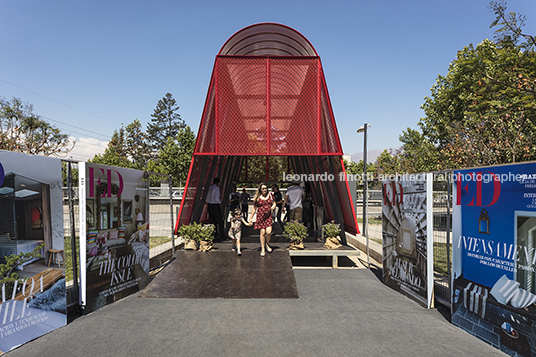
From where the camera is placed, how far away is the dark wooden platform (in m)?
5.28

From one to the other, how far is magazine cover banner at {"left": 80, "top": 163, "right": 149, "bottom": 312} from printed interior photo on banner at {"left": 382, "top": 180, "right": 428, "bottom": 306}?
4870mm

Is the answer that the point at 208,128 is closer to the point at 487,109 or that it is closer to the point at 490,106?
the point at 490,106

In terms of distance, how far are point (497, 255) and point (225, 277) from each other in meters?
4.48

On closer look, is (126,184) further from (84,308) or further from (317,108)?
(317,108)

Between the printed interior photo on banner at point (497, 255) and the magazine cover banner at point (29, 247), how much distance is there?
17.8 feet

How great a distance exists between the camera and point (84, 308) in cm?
444

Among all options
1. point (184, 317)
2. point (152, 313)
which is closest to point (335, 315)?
point (184, 317)

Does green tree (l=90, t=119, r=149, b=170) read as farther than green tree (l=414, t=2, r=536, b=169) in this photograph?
Yes

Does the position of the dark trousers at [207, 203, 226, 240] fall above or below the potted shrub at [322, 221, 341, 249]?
above

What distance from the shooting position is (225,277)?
237 inches

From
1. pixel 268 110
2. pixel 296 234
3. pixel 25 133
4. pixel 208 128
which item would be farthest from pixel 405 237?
pixel 25 133

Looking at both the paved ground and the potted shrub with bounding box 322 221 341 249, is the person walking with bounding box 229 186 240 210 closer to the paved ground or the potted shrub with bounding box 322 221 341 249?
the potted shrub with bounding box 322 221 341 249

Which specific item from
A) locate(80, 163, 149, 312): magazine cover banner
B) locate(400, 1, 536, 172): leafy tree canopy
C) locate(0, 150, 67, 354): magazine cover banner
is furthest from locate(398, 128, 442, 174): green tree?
locate(0, 150, 67, 354): magazine cover banner

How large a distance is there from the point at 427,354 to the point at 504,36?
8376mm
